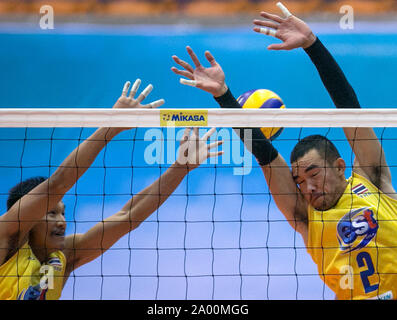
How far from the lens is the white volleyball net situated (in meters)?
3.27

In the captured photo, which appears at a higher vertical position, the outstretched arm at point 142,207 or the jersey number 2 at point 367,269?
the outstretched arm at point 142,207

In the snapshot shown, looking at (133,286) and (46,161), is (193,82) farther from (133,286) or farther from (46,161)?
(46,161)

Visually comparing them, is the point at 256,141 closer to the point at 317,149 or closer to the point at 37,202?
the point at 317,149

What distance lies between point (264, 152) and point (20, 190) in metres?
1.46

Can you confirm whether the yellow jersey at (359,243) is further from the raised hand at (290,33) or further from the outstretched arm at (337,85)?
the raised hand at (290,33)

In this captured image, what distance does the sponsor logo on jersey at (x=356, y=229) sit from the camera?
128 inches

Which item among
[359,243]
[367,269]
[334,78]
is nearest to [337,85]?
[334,78]

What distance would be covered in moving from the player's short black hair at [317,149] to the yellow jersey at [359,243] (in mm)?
226

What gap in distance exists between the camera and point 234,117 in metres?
3.26

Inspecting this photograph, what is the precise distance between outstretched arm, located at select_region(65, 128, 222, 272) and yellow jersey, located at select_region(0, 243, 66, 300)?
0.21 meters

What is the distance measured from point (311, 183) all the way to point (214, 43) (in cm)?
616

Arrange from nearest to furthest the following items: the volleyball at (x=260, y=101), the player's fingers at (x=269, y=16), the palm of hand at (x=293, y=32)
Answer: the player's fingers at (x=269, y=16) < the palm of hand at (x=293, y=32) < the volleyball at (x=260, y=101)

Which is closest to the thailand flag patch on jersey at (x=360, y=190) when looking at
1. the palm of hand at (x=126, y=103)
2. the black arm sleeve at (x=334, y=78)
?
the black arm sleeve at (x=334, y=78)

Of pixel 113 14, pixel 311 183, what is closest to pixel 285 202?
pixel 311 183
